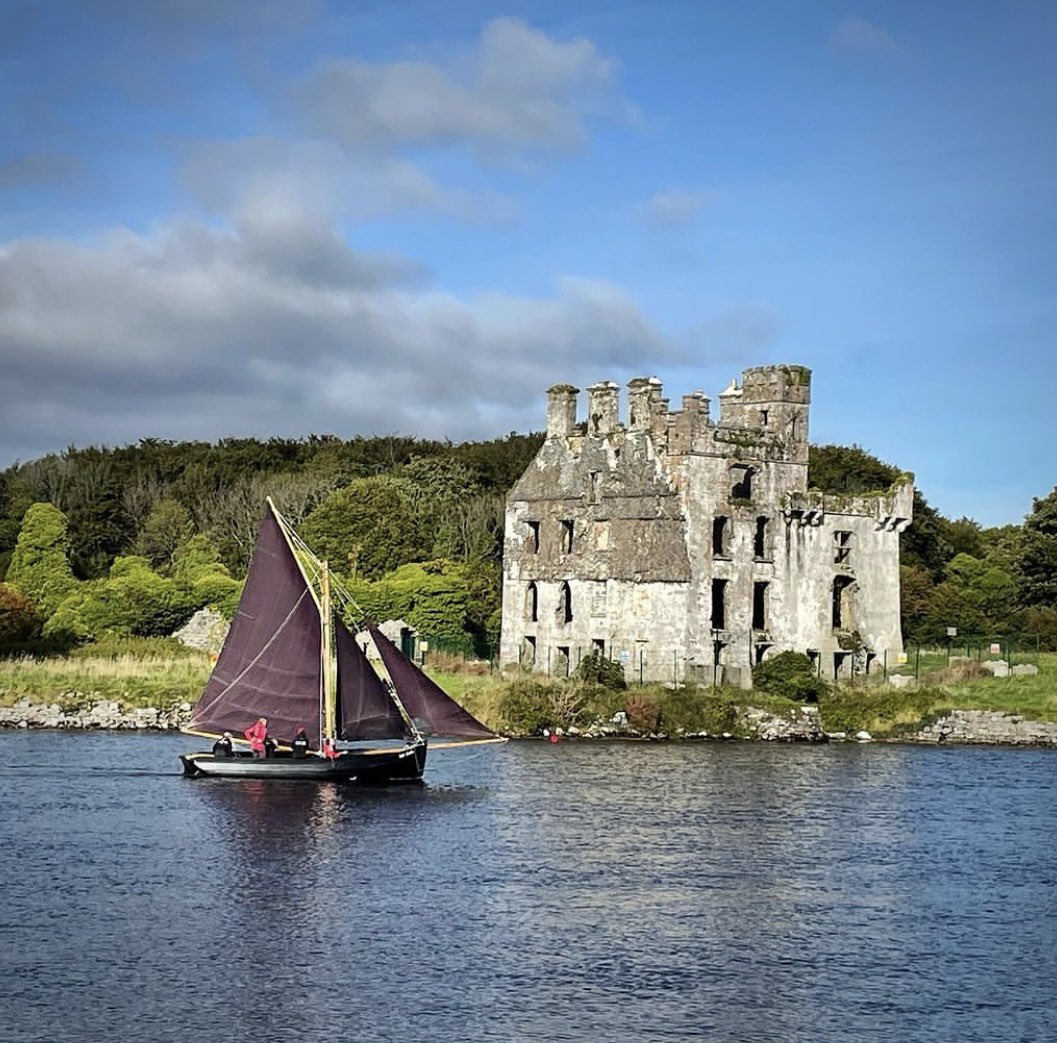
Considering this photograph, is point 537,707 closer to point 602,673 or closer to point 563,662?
point 602,673

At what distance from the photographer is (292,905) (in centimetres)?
3844

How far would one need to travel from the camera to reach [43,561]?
315ft

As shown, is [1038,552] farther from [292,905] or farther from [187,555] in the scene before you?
[292,905]

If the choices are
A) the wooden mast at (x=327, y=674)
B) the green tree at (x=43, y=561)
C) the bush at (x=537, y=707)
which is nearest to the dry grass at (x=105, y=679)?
the green tree at (x=43, y=561)

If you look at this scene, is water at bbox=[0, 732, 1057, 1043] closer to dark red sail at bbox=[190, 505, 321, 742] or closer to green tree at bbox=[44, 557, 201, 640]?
dark red sail at bbox=[190, 505, 321, 742]

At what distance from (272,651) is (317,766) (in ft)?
11.3

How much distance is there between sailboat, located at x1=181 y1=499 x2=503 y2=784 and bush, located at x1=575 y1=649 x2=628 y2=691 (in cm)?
2102

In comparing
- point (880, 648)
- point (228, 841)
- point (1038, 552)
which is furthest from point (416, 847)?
point (1038, 552)

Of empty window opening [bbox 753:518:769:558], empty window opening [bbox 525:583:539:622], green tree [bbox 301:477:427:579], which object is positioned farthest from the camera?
green tree [bbox 301:477:427:579]

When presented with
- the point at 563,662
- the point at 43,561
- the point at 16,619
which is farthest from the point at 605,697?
the point at 43,561

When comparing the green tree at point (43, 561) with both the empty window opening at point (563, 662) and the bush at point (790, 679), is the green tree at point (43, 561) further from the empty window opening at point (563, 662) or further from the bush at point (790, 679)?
the bush at point (790, 679)

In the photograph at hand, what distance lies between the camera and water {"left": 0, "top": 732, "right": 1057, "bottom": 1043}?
30000mm

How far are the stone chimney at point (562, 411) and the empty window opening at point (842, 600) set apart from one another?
13230mm

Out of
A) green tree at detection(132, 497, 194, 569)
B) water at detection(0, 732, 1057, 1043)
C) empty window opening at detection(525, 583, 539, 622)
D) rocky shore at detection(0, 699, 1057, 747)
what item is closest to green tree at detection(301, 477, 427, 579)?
green tree at detection(132, 497, 194, 569)
